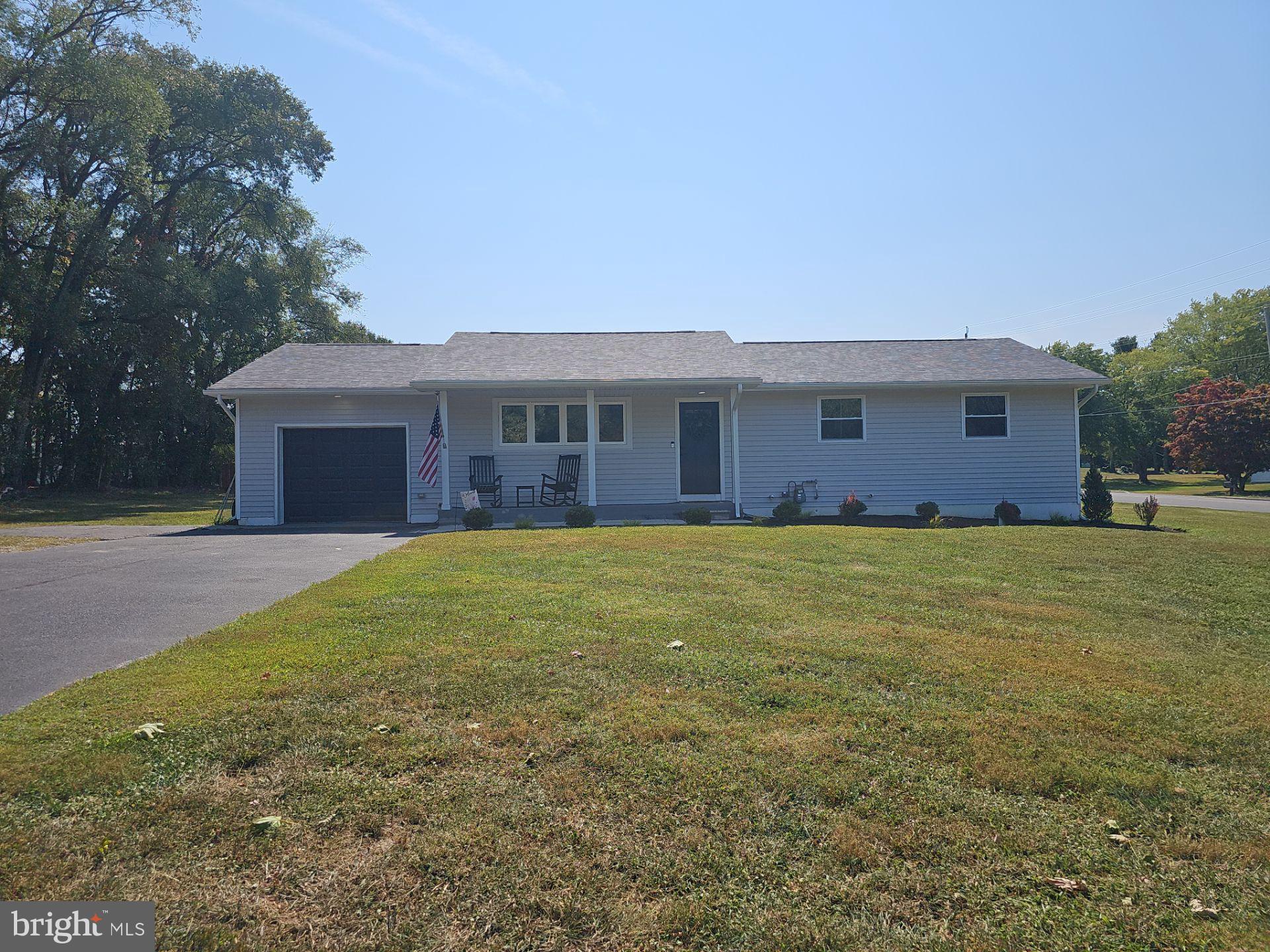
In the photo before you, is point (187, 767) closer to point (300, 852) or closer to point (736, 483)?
point (300, 852)

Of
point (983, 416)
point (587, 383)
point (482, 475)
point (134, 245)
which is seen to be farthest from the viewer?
point (134, 245)

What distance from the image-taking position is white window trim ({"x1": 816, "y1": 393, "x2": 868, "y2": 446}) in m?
16.1

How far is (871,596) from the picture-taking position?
21.7 ft

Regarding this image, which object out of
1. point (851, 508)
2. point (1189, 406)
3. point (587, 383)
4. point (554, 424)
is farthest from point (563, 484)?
point (1189, 406)

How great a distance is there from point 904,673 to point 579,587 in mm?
3214

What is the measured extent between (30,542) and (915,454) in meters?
16.0

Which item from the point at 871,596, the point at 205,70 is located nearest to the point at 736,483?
the point at 871,596

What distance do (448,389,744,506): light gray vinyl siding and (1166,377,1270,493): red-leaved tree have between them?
27075 millimetres

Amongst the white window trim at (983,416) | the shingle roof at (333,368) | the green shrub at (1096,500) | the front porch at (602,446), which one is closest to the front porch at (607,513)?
the front porch at (602,446)

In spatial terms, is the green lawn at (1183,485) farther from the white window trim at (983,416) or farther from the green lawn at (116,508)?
the green lawn at (116,508)

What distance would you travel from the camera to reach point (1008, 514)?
15250 millimetres

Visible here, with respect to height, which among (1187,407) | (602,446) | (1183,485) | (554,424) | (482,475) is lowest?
(1183,485)

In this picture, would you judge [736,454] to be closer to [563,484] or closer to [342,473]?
[563,484]

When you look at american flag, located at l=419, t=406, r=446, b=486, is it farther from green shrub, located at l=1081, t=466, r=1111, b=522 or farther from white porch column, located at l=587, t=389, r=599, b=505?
green shrub, located at l=1081, t=466, r=1111, b=522
